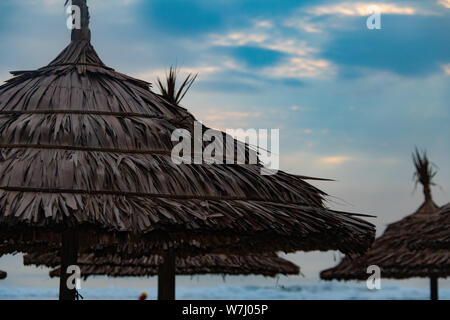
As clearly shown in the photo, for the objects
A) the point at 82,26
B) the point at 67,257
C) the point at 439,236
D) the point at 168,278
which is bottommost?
the point at 168,278

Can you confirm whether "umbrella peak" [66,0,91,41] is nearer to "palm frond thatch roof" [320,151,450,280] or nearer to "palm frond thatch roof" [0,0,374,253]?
"palm frond thatch roof" [0,0,374,253]

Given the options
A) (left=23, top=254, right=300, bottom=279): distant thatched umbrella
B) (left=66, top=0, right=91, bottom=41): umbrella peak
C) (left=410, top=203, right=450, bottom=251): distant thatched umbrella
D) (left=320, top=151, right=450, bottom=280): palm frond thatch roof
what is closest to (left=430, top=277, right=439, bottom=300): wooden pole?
(left=320, top=151, right=450, bottom=280): palm frond thatch roof

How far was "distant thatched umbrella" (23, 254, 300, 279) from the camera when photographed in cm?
1438

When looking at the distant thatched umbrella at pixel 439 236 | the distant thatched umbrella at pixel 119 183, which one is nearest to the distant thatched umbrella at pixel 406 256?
the distant thatched umbrella at pixel 439 236

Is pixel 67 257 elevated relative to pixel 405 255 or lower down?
lower down

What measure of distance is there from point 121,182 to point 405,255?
9.91 metres

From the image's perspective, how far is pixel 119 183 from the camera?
25.1ft

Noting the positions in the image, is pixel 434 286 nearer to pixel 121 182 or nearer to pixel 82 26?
pixel 82 26

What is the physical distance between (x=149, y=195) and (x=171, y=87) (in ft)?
7.31

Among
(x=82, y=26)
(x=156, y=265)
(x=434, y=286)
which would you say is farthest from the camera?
(x=434, y=286)

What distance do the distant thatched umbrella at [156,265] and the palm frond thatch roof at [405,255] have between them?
8.35 ft

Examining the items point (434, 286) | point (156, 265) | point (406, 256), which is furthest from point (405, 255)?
point (156, 265)

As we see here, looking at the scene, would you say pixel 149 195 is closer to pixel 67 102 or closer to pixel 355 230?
pixel 67 102
